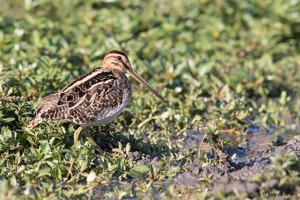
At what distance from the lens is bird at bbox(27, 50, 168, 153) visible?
6562 millimetres

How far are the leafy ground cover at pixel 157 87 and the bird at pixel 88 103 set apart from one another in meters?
0.16

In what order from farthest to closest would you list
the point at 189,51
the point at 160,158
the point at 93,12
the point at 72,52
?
the point at 93,12 < the point at 189,51 < the point at 72,52 < the point at 160,158

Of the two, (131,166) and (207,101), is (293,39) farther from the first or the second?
(131,166)

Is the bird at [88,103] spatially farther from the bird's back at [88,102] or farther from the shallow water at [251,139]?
the shallow water at [251,139]

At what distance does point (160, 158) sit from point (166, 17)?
4678mm

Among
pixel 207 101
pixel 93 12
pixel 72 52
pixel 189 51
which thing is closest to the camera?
pixel 207 101

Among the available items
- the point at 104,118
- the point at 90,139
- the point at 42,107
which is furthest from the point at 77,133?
the point at 42,107

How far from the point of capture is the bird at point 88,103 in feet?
21.5

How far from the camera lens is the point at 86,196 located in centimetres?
585

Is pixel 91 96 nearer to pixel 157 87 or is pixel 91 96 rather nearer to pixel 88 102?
pixel 88 102

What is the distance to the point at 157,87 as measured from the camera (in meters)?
9.23

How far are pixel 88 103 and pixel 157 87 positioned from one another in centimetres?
263

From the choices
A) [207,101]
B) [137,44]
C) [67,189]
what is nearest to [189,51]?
[137,44]

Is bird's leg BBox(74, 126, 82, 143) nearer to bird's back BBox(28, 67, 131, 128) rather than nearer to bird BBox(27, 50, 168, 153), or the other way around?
bird BBox(27, 50, 168, 153)
